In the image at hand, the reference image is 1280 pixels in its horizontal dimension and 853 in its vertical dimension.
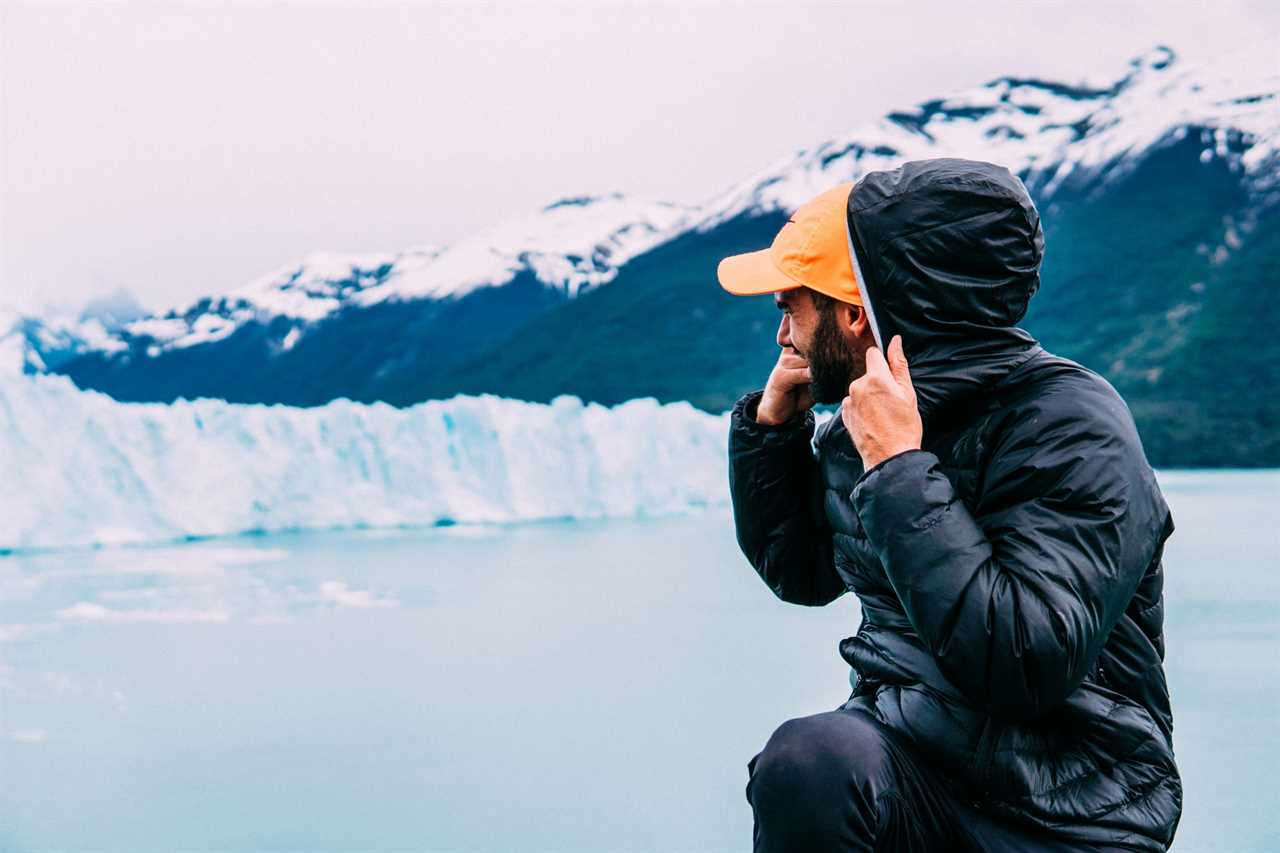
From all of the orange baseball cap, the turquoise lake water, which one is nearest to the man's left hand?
the orange baseball cap

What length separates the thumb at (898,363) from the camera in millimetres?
981

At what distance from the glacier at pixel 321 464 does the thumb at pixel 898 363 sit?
8257 millimetres

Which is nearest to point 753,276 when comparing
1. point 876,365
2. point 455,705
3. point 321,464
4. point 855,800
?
point 876,365

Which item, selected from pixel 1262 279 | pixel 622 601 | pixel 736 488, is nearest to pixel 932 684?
pixel 736 488

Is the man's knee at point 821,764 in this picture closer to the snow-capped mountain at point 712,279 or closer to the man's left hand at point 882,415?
the man's left hand at point 882,415

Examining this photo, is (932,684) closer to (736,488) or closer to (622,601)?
(736,488)

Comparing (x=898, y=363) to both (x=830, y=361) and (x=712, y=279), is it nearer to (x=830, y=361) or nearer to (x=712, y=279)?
(x=830, y=361)

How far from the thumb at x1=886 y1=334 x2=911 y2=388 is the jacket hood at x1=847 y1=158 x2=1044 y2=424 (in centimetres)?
3

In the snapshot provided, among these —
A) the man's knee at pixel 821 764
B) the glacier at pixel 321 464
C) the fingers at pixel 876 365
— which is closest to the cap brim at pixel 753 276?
the fingers at pixel 876 365

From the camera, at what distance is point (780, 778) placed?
967mm

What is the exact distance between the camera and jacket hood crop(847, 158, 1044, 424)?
38.7 inches

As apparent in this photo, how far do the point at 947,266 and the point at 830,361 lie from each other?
0.15 m

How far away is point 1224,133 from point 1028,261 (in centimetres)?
4652

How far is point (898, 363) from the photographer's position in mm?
989
